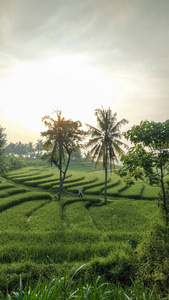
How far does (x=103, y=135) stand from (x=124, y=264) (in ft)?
46.7

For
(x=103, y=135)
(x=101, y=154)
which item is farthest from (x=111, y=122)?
(x=101, y=154)

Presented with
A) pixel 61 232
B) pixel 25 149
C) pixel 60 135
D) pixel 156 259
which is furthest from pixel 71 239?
pixel 25 149

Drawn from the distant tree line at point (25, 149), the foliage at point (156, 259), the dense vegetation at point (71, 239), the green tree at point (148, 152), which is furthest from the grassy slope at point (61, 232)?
the distant tree line at point (25, 149)

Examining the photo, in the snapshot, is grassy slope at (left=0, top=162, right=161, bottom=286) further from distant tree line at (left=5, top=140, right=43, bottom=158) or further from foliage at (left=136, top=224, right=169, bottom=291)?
distant tree line at (left=5, top=140, right=43, bottom=158)

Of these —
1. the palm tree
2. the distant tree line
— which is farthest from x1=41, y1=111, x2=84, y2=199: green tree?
the distant tree line

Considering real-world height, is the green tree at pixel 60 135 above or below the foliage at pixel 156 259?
above

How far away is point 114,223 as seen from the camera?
1285cm

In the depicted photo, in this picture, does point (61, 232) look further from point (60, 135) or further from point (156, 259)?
point (60, 135)

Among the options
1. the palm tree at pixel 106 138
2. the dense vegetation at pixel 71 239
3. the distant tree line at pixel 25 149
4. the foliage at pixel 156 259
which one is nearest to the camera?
the foliage at pixel 156 259

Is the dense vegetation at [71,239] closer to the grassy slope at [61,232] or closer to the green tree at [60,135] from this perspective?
the grassy slope at [61,232]

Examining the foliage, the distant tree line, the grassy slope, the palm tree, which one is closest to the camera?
the foliage

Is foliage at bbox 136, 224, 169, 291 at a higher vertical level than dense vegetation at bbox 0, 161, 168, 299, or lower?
higher

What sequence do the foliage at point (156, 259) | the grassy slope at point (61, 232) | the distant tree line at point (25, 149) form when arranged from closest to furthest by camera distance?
the foliage at point (156, 259) < the grassy slope at point (61, 232) < the distant tree line at point (25, 149)

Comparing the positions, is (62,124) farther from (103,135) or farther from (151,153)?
(151,153)
